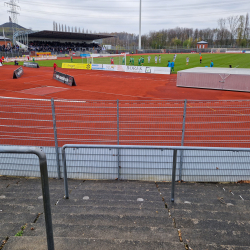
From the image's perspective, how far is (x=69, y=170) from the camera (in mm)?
6258

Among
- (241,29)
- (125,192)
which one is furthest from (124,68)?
(241,29)

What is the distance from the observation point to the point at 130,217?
153 inches

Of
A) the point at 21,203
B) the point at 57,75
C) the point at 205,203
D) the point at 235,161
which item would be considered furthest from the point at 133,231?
the point at 57,75

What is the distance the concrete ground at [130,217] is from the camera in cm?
313

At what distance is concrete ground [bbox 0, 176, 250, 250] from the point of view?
10.3ft

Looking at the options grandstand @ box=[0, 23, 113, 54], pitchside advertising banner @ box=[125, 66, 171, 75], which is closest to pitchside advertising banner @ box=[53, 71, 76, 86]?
pitchside advertising banner @ box=[125, 66, 171, 75]

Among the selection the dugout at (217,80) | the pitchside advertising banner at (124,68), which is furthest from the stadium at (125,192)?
the pitchside advertising banner at (124,68)

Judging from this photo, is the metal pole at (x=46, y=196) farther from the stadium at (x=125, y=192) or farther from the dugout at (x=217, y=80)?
Answer: the dugout at (x=217, y=80)

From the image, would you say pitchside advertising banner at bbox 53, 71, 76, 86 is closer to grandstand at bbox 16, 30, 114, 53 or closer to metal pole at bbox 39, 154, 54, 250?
metal pole at bbox 39, 154, 54, 250

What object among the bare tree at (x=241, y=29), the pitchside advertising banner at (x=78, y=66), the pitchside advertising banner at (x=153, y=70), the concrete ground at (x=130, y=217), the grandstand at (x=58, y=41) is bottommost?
the concrete ground at (x=130, y=217)

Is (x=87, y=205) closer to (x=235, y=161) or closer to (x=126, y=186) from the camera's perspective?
(x=126, y=186)

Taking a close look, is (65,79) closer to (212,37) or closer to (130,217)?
(130,217)

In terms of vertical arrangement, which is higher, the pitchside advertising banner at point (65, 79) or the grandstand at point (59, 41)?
the grandstand at point (59, 41)

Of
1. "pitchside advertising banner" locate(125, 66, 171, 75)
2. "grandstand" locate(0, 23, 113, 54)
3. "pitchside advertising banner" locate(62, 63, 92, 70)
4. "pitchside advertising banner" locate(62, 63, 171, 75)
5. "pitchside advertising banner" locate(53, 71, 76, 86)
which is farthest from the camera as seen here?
"grandstand" locate(0, 23, 113, 54)
